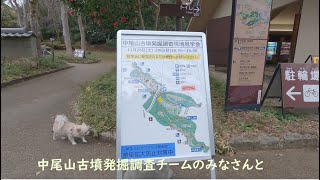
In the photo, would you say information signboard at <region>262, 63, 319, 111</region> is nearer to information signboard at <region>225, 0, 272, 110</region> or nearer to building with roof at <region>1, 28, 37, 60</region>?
information signboard at <region>225, 0, 272, 110</region>

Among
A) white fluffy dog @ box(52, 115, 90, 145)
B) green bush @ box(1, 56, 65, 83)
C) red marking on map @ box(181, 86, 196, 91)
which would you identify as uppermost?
red marking on map @ box(181, 86, 196, 91)

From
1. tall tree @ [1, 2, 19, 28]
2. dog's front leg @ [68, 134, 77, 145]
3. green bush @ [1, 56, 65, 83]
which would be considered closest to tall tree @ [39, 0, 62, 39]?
tall tree @ [1, 2, 19, 28]

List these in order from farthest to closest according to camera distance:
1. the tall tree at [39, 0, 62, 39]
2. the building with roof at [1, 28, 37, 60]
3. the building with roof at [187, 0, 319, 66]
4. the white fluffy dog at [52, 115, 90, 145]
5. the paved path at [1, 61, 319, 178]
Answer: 1. the tall tree at [39, 0, 62, 39]
2. the building with roof at [1, 28, 37, 60]
3. the building with roof at [187, 0, 319, 66]
4. the white fluffy dog at [52, 115, 90, 145]
5. the paved path at [1, 61, 319, 178]

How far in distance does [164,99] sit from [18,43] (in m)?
12.2

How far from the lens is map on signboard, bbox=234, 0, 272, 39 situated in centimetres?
453

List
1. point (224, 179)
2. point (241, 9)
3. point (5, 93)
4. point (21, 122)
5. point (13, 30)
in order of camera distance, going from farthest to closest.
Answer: point (13, 30) → point (5, 93) → point (21, 122) → point (241, 9) → point (224, 179)

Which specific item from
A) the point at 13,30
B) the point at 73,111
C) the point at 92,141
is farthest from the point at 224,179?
the point at 13,30

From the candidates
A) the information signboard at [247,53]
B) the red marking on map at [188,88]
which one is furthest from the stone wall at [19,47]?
the red marking on map at [188,88]

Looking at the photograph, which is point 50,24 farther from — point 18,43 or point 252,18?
Answer: point 252,18

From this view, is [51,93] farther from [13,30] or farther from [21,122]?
[13,30]

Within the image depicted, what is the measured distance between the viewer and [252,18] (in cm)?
457

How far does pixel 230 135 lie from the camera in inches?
157

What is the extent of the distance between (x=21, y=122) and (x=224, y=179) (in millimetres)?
3837

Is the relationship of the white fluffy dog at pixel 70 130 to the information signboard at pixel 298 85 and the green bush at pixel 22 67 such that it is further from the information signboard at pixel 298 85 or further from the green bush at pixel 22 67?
the green bush at pixel 22 67
